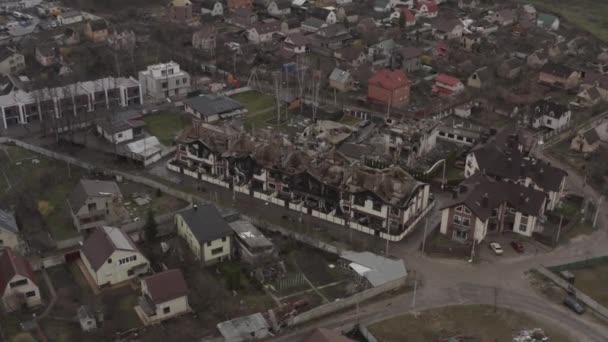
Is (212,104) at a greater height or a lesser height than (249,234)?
greater

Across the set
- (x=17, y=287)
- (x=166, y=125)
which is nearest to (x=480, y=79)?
(x=166, y=125)

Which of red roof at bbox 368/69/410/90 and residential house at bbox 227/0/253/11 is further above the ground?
red roof at bbox 368/69/410/90

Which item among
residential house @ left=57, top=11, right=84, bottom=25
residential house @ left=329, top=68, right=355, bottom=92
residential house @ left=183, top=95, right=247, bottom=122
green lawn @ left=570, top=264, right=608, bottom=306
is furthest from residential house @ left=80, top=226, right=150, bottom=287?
residential house @ left=57, top=11, right=84, bottom=25

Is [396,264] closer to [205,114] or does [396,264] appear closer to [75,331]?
[75,331]

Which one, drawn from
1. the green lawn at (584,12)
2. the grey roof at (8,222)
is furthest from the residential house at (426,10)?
the grey roof at (8,222)

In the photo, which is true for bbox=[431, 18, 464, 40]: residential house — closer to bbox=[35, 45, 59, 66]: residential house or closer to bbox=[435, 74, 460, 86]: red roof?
bbox=[435, 74, 460, 86]: red roof

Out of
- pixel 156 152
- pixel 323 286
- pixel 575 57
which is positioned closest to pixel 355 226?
pixel 323 286

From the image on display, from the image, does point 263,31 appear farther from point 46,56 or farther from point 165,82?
point 46,56
